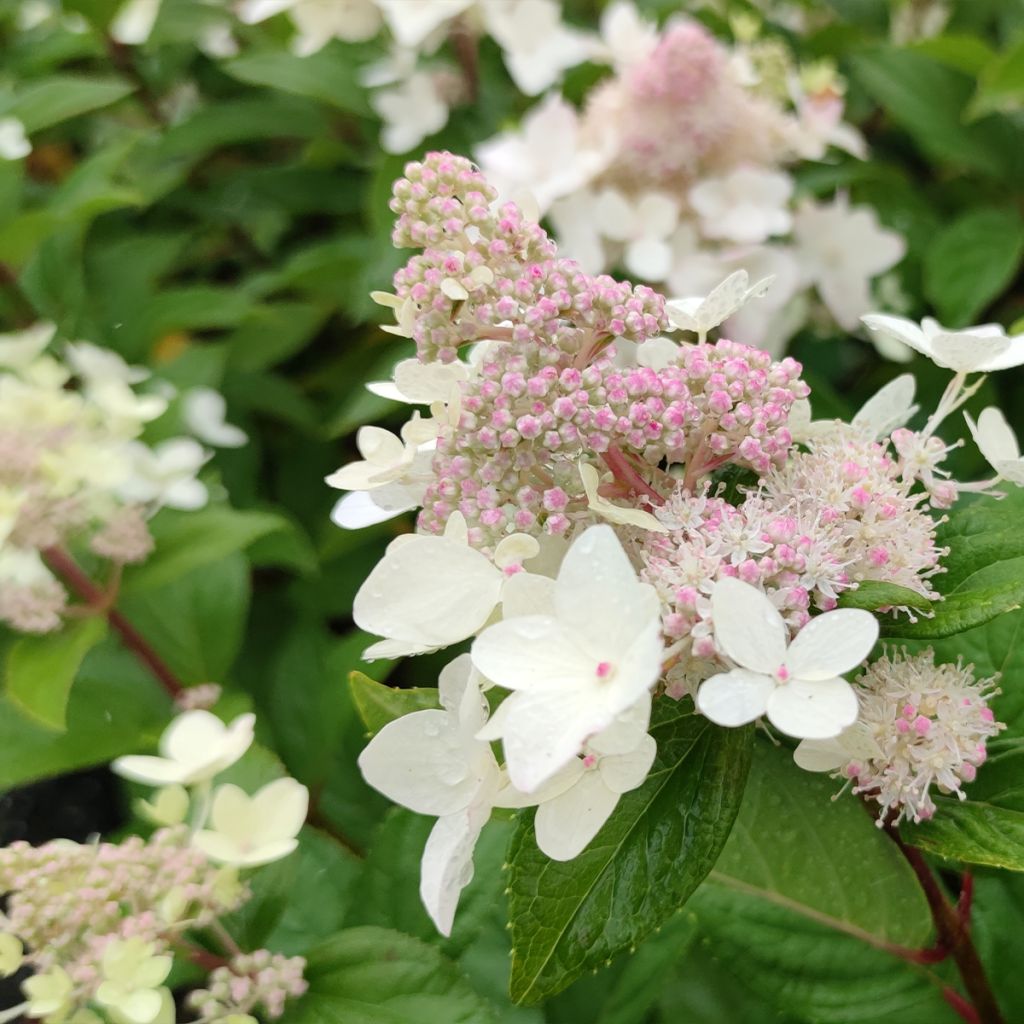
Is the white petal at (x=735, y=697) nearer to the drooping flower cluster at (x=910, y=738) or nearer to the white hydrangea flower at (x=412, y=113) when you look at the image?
the drooping flower cluster at (x=910, y=738)

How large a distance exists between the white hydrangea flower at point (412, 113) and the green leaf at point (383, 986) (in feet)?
2.73

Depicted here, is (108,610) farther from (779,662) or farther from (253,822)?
(779,662)

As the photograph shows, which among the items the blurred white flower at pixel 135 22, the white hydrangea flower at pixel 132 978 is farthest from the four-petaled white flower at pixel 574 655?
the blurred white flower at pixel 135 22

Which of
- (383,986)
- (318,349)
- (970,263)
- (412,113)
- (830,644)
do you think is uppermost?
(830,644)

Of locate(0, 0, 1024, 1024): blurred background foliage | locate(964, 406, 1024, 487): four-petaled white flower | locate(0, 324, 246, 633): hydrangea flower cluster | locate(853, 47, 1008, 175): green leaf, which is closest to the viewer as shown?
locate(964, 406, 1024, 487): four-petaled white flower

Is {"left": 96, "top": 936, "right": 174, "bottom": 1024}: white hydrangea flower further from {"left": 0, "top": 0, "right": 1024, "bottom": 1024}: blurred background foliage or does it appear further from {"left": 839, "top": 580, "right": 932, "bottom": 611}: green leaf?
{"left": 839, "top": 580, "right": 932, "bottom": 611}: green leaf

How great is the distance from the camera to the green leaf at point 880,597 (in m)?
0.39

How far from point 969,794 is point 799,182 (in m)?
0.89

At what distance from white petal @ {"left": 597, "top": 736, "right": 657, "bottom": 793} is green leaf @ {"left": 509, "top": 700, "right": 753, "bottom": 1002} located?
6 cm

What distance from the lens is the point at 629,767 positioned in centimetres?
39

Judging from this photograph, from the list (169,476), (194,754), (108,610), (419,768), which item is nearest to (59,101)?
(169,476)

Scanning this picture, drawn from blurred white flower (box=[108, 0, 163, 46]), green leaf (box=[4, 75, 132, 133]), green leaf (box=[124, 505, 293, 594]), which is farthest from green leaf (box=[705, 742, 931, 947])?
blurred white flower (box=[108, 0, 163, 46])

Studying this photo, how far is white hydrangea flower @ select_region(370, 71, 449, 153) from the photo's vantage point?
111 cm

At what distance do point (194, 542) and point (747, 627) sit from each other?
60 cm
